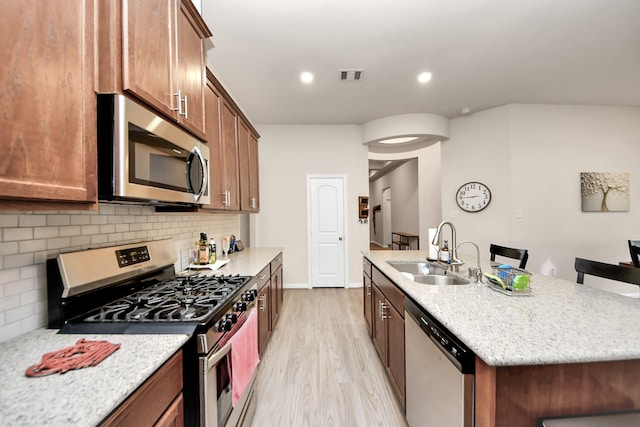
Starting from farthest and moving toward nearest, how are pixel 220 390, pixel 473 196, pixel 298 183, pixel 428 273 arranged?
pixel 298 183, pixel 473 196, pixel 428 273, pixel 220 390

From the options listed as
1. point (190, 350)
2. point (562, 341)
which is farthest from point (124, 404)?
point (562, 341)

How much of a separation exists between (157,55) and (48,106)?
60cm

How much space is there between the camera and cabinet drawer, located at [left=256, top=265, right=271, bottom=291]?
2.02 meters

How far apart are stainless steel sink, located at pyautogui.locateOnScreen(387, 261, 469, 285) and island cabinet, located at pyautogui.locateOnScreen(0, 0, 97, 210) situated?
6.60 feet

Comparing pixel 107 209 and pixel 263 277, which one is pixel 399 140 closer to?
pixel 263 277

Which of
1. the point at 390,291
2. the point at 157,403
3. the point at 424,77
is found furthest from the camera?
the point at 424,77

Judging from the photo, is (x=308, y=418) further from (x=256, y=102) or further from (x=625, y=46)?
(x=625, y=46)

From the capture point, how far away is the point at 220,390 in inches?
44.9

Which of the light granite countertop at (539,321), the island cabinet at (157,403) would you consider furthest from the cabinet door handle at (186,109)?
the light granite countertop at (539,321)

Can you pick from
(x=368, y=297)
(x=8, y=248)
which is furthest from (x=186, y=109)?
(x=368, y=297)

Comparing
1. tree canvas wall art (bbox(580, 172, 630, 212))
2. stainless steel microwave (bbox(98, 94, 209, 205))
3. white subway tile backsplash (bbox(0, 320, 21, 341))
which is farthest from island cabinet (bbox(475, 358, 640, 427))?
tree canvas wall art (bbox(580, 172, 630, 212))

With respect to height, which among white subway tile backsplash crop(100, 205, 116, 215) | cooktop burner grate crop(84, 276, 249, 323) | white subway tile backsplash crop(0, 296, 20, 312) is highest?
white subway tile backsplash crop(100, 205, 116, 215)

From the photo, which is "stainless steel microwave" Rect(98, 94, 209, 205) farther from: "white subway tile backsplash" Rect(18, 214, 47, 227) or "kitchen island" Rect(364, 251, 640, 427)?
"kitchen island" Rect(364, 251, 640, 427)

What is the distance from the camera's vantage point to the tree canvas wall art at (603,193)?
3.78 metres
